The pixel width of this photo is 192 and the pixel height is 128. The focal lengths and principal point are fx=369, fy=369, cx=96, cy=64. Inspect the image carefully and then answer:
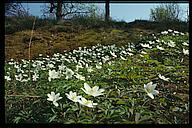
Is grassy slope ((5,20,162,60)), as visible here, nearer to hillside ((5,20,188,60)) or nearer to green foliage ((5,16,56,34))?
hillside ((5,20,188,60))

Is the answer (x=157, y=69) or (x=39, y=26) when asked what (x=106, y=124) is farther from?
(x=39, y=26)

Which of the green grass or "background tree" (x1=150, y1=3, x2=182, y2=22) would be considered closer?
the green grass

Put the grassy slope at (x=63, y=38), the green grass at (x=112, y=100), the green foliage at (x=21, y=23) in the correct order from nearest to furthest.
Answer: the green grass at (x=112, y=100) < the grassy slope at (x=63, y=38) < the green foliage at (x=21, y=23)

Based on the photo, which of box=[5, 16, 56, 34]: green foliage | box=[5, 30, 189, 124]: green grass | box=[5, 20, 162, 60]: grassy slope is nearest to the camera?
box=[5, 30, 189, 124]: green grass

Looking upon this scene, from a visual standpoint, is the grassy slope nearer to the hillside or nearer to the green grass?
the hillside

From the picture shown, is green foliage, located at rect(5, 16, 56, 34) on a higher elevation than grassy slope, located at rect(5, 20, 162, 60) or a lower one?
higher

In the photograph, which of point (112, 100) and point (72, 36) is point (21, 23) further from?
point (112, 100)

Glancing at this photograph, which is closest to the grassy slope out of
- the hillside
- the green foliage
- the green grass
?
the hillside

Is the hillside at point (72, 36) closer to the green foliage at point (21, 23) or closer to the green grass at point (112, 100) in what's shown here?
the green foliage at point (21, 23)

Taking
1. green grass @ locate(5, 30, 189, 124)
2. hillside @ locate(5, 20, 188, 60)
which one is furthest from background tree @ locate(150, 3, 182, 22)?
green grass @ locate(5, 30, 189, 124)

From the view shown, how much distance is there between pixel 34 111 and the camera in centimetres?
168

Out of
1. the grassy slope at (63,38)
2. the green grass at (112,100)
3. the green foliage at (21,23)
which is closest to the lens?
the green grass at (112,100)

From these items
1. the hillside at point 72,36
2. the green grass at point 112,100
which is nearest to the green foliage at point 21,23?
the hillside at point 72,36

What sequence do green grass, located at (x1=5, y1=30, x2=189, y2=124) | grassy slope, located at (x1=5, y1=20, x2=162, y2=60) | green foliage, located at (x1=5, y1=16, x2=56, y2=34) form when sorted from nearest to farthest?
green grass, located at (x1=5, y1=30, x2=189, y2=124), grassy slope, located at (x1=5, y1=20, x2=162, y2=60), green foliage, located at (x1=5, y1=16, x2=56, y2=34)
